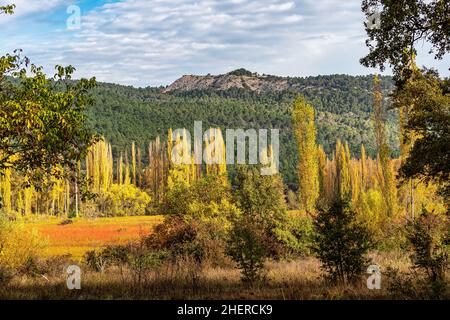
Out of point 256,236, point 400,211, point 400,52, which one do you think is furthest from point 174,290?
point 400,211

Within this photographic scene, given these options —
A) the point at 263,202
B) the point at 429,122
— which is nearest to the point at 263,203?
the point at 263,202

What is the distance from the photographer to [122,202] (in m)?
68.9

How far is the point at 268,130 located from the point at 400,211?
9770cm

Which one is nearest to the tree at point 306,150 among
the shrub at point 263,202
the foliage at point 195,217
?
the shrub at point 263,202

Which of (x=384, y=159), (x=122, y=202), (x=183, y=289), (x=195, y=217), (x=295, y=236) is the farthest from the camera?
(x=122, y=202)

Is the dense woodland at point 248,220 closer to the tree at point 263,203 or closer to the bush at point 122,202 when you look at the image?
the tree at point 263,203

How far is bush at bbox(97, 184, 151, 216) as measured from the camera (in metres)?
67.6

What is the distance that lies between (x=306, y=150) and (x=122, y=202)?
1282 inches

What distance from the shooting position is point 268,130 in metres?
132

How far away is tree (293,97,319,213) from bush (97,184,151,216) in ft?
96.2

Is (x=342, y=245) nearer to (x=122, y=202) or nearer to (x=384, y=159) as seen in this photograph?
(x=384, y=159)

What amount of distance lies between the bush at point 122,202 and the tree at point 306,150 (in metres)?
29.3
